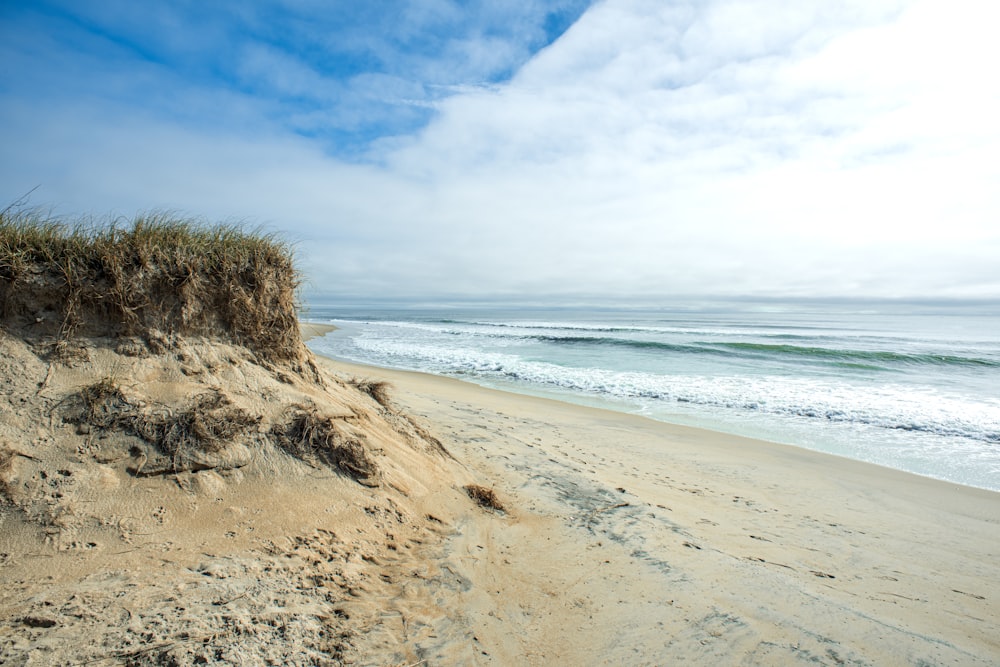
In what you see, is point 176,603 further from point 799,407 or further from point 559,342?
point 559,342

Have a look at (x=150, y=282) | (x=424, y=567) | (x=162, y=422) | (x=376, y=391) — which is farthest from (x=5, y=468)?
(x=376, y=391)

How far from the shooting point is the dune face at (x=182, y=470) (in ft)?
8.13

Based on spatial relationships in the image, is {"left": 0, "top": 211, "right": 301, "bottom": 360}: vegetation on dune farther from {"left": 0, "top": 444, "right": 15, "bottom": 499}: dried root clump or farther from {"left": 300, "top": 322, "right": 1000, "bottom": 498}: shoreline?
{"left": 300, "top": 322, "right": 1000, "bottom": 498}: shoreline

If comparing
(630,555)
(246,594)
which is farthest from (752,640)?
(246,594)

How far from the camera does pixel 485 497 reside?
4.70m

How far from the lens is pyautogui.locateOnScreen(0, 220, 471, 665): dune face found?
8.13ft

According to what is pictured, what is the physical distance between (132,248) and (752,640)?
5.62 metres

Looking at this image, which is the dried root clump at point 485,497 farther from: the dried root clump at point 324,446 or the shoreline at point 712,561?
the dried root clump at point 324,446

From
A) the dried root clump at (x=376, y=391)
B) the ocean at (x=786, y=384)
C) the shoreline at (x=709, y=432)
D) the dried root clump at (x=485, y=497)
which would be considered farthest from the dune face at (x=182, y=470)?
the ocean at (x=786, y=384)

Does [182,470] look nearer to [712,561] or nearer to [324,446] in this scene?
[324,446]

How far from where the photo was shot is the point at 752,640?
3.09m

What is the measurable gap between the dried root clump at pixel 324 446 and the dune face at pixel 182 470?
12mm

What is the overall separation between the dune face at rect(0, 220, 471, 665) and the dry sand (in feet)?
0.05

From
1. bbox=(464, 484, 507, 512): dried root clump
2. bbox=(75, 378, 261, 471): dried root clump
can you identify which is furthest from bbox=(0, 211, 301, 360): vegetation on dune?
bbox=(464, 484, 507, 512): dried root clump
